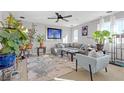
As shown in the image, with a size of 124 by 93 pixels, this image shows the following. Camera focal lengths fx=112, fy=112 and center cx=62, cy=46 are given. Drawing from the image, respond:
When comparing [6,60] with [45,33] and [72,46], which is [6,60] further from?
[72,46]

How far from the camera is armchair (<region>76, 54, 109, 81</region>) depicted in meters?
2.15

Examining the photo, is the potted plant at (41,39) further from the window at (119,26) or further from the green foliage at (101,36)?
the window at (119,26)

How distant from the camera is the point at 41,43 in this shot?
2.08 m

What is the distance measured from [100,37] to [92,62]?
62 cm

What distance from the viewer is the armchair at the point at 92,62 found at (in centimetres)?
215

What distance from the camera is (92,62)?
7.50 ft

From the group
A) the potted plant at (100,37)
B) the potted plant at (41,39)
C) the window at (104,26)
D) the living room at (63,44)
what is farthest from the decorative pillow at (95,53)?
the potted plant at (41,39)

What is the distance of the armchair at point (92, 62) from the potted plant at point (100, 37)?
0.78 feet

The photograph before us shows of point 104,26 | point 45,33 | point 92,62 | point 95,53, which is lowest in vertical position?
point 92,62

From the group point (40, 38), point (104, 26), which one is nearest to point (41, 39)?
point (40, 38)
